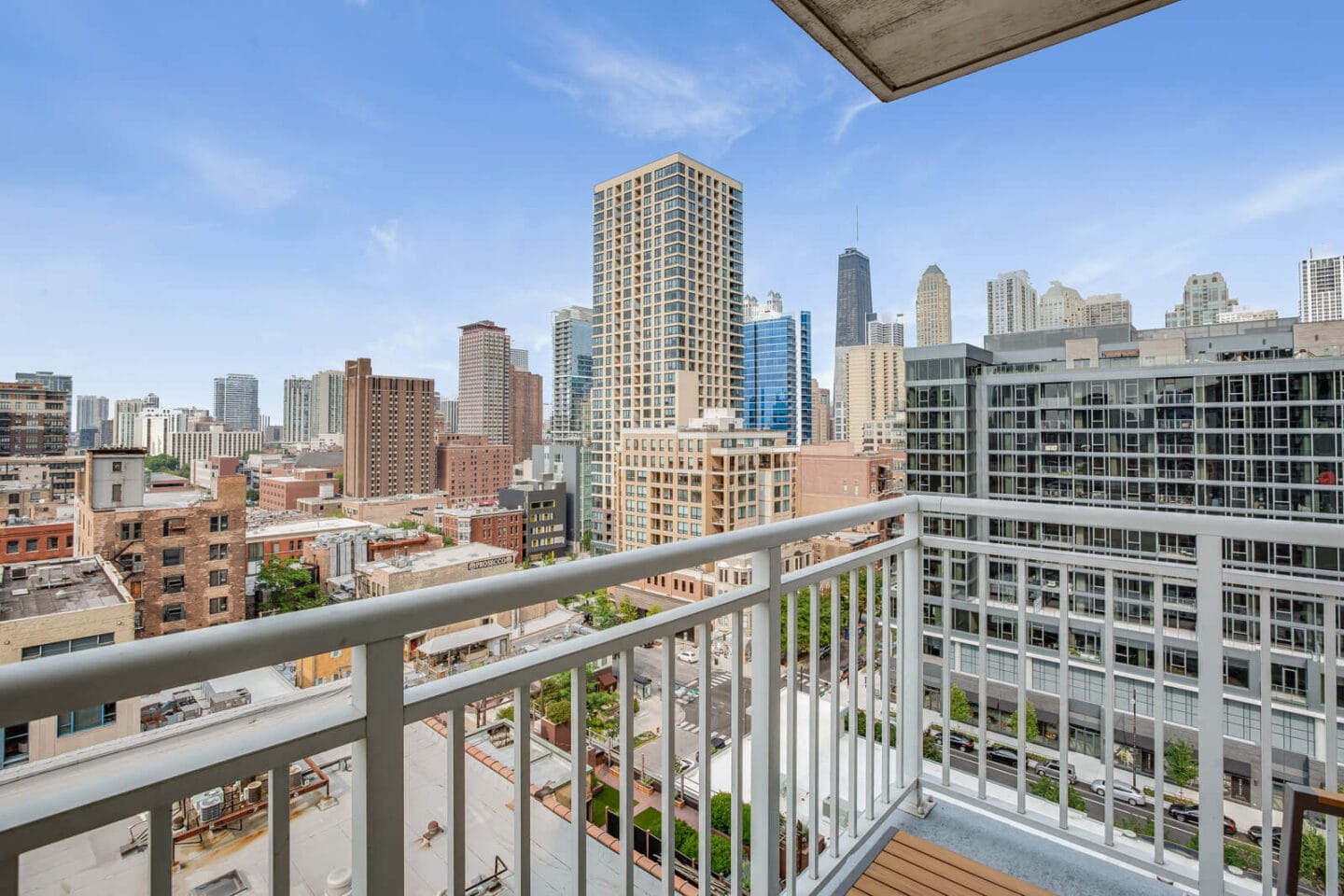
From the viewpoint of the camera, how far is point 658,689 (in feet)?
3.28

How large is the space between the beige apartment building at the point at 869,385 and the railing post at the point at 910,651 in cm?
1745

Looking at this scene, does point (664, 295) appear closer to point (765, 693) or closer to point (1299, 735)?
point (1299, 735)

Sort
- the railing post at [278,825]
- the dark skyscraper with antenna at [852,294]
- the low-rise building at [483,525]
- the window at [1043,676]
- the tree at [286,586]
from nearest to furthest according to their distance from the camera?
1. the railing post at [278,825]
2. the tree at [286,586]
3. the low-rise building at [483,525]
4. the window at [1043,676]
5. the dark skyscraper with antenna at [852,294]

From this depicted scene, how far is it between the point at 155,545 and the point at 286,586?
0.98 meters

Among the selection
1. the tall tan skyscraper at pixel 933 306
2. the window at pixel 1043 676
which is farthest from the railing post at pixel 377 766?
the tall tan skyscraper at pixel 933 306

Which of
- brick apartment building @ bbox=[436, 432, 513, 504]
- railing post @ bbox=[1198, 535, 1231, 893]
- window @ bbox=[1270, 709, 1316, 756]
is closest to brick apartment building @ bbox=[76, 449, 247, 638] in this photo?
railing post @ bbox=[1198, 535, 1231, 893]

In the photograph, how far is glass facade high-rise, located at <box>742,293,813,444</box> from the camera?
37219 millimetres

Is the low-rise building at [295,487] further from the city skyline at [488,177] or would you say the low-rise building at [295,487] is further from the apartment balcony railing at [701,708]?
the apartment balcony railing at [701,708]

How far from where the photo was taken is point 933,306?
57.6 feet

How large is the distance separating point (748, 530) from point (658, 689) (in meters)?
0.31

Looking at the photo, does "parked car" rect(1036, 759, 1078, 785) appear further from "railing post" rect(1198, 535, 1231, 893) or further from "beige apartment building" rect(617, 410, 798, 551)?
"beige apartment building" rect(617, 410, 798, 551)

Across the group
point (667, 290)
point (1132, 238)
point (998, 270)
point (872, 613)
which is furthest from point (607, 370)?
point (872, 613)

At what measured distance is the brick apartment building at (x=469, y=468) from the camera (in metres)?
10.5

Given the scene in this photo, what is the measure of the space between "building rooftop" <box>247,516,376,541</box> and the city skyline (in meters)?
2.04
